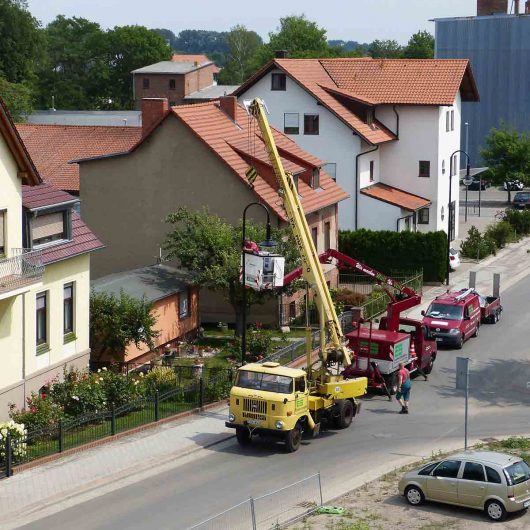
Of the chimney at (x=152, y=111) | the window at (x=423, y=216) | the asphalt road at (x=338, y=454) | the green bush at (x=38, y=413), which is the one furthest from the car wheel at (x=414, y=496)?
the window at (x=423, y=216)

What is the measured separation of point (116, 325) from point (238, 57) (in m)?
152

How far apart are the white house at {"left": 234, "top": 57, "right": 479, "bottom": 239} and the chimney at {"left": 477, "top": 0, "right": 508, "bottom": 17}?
46.9 m

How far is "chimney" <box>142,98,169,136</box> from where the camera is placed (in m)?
48.8

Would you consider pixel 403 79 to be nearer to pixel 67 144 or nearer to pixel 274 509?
pixel 67 144

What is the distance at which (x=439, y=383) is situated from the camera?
128 ft

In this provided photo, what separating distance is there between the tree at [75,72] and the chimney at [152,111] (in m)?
94.2

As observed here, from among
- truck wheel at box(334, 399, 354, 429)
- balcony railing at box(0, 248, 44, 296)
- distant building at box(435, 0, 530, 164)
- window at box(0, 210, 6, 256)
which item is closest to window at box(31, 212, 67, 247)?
balcony railing at box(0, 248, 44, 296)

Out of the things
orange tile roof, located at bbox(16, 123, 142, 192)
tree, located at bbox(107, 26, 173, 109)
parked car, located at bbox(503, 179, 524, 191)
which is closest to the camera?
orange tile roof, located at bbox(16, 123, 142, 192)

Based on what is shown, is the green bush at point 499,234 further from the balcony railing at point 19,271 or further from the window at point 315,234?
the balcony railing at point 19,271

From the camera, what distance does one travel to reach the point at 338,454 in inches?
1202

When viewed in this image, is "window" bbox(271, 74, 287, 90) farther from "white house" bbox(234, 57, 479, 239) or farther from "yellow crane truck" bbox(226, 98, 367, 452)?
"yellow crane truck" bbox(226, 98, 367, 452)

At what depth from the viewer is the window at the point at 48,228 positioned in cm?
3344

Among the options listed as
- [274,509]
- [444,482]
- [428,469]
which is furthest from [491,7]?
[274,509]

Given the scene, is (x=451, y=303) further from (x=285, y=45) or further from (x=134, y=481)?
(x=285, y=45)
